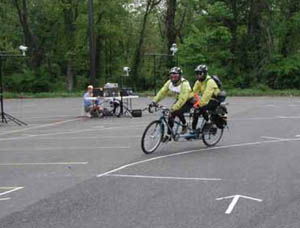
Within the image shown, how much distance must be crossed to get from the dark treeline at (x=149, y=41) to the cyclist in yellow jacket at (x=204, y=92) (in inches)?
1032

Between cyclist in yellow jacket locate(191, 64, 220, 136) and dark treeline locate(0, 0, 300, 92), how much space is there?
86.0ft

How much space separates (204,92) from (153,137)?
145cm

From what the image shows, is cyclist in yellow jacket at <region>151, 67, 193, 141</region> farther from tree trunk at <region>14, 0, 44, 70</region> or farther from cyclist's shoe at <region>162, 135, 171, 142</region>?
tree trunk at <region>14, 0, 44, 70</region>

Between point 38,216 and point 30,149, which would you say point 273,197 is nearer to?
point 38,216

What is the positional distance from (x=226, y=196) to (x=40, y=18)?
43.1 m

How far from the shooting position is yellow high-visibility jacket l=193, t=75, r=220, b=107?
9.20m

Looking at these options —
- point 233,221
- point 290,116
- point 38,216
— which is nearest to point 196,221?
point 233,221

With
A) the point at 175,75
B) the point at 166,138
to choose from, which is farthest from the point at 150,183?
the point at 175,75

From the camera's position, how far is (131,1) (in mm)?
46156

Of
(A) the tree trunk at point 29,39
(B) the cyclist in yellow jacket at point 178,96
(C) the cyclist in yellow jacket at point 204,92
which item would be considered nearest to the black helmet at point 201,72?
(C) the cyclist in yellow jacket at point 204,92

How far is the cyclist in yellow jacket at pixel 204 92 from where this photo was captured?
9.22 meters

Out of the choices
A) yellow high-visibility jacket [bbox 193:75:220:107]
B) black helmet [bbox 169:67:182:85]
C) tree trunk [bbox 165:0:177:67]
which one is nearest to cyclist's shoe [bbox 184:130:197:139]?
yellow high-visibility jacket [bbox 193:75:220:107]

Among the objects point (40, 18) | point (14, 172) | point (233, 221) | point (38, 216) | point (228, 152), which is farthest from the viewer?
point (40, 18)

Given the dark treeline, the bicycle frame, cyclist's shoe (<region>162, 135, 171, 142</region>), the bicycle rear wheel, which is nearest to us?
the bicycle frame
